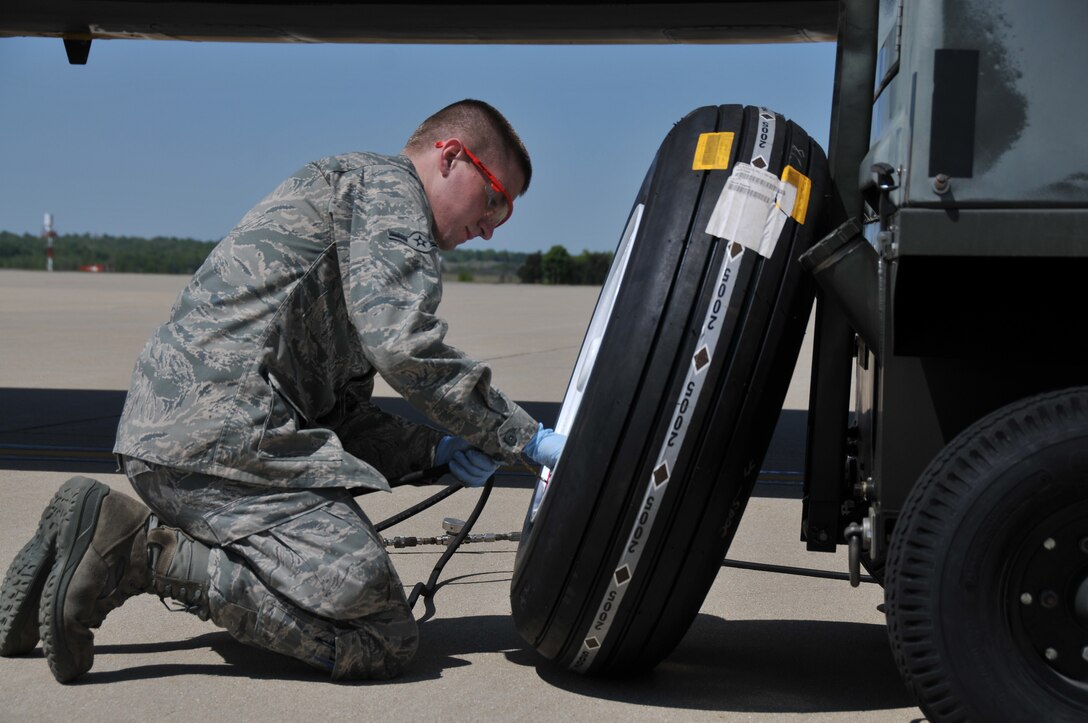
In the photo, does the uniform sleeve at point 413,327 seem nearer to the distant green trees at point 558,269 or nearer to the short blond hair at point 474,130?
the short blond hair at point 474,130

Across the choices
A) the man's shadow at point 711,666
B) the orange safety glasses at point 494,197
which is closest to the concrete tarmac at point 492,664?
the man's shadow at point 711,666

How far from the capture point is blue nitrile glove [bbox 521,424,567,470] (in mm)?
2926

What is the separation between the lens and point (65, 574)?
286cm

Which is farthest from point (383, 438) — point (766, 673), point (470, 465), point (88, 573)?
point (766, 673)

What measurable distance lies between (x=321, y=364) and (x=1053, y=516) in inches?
71.6

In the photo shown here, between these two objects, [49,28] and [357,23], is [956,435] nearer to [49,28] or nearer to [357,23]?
[357,23]

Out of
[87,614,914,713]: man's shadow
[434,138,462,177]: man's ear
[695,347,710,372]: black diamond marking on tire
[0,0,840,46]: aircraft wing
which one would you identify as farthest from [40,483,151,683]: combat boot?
[0,0,840,46]: aircraft wing

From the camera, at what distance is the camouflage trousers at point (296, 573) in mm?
2922

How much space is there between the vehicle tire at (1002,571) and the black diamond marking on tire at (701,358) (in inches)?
19.8

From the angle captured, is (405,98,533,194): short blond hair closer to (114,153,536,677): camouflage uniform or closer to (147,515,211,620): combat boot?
(114,153,536,677): camouflage uniform

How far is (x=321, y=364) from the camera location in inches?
127

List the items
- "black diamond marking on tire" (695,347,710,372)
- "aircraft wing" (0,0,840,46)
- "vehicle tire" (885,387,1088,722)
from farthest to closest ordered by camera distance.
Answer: "aircraft wing" (0,0,840,46), "black diamond marking on tire" (695,347,710,372), "vehicle tire" (885,387,1088,722)

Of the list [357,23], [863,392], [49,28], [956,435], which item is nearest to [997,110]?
[956,435]

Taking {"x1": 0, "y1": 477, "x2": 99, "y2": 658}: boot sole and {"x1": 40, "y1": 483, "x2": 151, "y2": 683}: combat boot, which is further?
{"x1": 0, "y1": 477, "x2": 99, "y2": 658}: boot sole
